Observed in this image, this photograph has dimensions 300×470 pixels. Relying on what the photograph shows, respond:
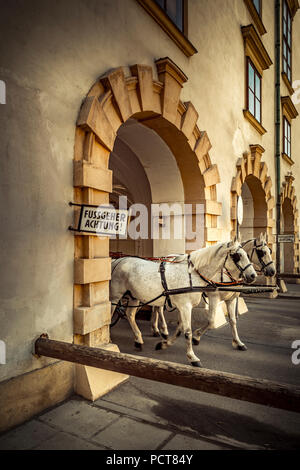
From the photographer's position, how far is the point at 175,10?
6074 millimetres

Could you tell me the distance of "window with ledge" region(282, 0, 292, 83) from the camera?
1357 cm

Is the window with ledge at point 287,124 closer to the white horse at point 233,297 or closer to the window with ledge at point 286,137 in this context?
the window with ledge at point 286,137

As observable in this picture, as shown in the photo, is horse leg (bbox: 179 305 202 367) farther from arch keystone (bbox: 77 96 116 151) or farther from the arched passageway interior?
the arched passageway interior

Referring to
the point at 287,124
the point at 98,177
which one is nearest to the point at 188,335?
the point at 98,177

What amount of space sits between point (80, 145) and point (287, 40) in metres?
14.7

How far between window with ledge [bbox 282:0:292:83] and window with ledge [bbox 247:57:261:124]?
4.14 metres

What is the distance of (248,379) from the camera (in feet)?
7.71

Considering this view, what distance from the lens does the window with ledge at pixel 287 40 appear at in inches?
534

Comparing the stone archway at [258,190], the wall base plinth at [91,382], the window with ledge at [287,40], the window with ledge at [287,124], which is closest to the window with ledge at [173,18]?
the stone archway at [258,190]

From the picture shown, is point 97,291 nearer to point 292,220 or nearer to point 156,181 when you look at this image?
point 156,181

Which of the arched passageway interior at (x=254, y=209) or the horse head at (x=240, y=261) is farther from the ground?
the arched passageway interior at (x=254, y=209)

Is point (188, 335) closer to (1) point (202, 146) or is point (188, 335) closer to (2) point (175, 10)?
(1) point (202, 146)

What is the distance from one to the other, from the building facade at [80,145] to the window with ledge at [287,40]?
7.93 meters
